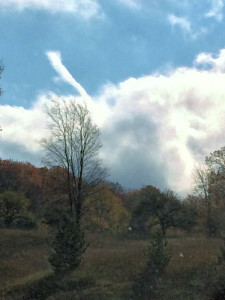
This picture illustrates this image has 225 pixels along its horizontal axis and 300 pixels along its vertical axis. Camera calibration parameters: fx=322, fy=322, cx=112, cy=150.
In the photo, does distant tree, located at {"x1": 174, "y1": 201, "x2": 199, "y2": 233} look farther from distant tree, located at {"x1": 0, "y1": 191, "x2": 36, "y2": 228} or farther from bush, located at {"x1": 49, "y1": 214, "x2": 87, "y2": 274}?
bush, located at {"x1": 49, "y1": 214, "x2": 87, "y2": 274}

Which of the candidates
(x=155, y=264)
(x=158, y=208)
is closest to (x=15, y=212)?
(x=158, y=208)

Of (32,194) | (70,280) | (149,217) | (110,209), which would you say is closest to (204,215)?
(149,217)

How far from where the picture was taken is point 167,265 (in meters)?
17.7

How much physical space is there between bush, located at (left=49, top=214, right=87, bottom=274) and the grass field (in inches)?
26.4

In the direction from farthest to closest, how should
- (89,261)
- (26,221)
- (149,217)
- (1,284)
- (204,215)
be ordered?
(204,215) < (26,221) < (149,217) < (89,261) < (1,284)

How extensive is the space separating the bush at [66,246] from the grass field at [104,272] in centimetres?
67

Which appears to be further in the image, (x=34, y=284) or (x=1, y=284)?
(x=1, y=284)

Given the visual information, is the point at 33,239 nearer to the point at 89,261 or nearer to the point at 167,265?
the point at 89,261

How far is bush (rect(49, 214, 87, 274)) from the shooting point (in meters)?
17.1

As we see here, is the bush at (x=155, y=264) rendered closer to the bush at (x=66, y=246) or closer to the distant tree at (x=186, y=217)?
the bush at (x=66, y=246)

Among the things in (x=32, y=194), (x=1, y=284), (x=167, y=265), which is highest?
(x=32, y=194)

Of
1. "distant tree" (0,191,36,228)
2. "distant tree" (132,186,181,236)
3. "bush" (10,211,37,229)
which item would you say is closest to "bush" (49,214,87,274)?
"distant tree" (132,186,181,236)

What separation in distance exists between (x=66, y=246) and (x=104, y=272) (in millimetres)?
2586

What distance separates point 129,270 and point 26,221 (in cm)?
2761
